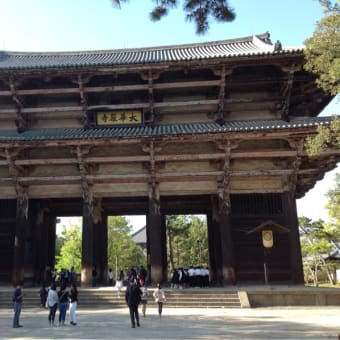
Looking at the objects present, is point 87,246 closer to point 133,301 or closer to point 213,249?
point 133,301

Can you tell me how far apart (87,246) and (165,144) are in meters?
5.78

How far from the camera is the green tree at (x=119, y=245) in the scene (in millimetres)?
40156

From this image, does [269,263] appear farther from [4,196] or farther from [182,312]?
[4,196]

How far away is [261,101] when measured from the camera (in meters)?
17.6

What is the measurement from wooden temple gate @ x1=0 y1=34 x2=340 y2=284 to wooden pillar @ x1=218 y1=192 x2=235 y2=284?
0.15ft

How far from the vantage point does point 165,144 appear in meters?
16.6

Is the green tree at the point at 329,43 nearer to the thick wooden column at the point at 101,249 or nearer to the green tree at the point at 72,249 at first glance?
the thick wooden column at the point at 101,249

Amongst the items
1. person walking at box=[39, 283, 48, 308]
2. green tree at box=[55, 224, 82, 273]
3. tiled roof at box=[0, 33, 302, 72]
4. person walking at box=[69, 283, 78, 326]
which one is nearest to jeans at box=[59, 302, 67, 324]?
person walking at box=[69, 283, 78, 326]

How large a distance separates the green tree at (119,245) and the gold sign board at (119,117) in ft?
80.4

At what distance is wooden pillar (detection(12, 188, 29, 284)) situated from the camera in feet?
52.7

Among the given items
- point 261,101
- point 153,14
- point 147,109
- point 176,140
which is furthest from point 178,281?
point 153,14

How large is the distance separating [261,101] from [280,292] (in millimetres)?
8827

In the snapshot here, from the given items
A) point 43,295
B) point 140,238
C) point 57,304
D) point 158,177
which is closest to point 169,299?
point 43,295

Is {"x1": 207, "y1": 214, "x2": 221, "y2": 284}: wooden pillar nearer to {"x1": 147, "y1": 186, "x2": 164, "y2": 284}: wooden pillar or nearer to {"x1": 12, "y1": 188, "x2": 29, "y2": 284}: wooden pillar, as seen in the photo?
{"x1": 147, "y1": 186, "x2": 164, "y2": 284}: wooden pillar
